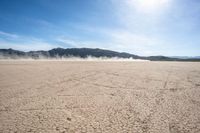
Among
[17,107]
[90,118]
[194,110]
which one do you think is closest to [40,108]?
[17,107]

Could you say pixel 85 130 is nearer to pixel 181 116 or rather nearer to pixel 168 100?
pixel 181 116

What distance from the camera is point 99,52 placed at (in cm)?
11512

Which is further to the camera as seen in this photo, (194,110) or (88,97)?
(88,97)

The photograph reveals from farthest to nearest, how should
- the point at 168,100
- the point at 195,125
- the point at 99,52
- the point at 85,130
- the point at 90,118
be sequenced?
the point at 99,52 → the point at 168,100 → the point at 90,118 → the point at 195,125 → the point at 85,130

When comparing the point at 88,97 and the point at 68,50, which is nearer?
the point at 88,97

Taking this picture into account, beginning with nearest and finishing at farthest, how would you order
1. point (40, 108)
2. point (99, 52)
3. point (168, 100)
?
point (40, 108)
point (168, 100)
point (99, 52)

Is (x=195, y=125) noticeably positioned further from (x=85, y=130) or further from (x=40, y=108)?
(x=40, y=108)

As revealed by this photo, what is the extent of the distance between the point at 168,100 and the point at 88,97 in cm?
264

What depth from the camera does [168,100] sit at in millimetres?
5246

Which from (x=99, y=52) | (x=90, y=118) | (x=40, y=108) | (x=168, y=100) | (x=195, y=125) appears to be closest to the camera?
(x=195, y=125)

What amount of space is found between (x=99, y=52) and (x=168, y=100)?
11047 cm

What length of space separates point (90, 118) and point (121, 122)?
0.74m

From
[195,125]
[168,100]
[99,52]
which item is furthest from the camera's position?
[99,52]

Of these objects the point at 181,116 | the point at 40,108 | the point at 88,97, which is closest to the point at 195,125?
the point at 181,116
